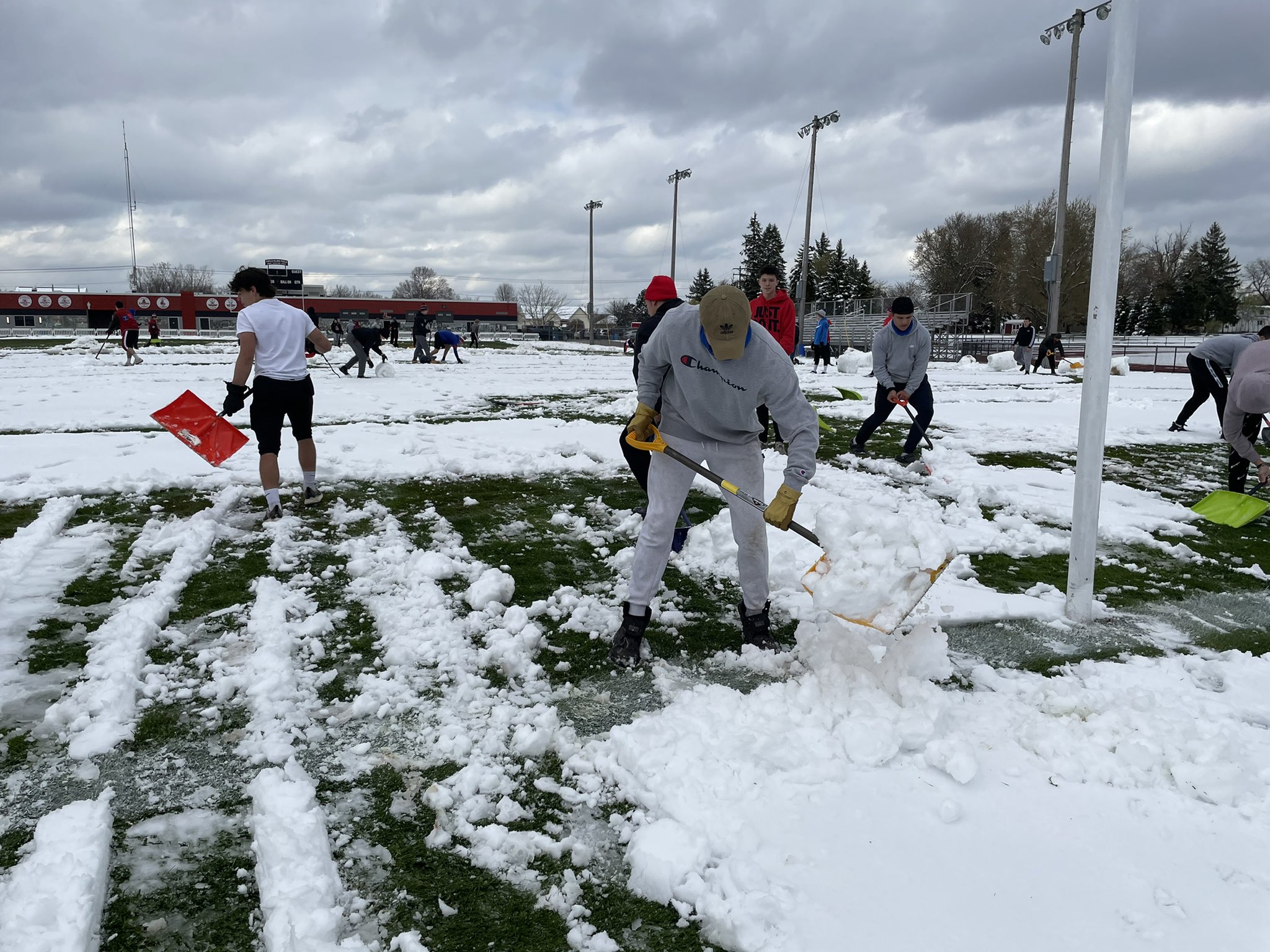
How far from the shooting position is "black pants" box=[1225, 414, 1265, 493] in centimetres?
618

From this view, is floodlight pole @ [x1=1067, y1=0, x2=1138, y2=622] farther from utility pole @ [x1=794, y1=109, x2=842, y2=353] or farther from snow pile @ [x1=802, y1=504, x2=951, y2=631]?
utility pole @ [x1=794, y1=109, x2=842, y2=353]

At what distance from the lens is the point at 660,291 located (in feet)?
16.7

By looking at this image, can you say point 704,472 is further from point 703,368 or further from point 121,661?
point 121,661

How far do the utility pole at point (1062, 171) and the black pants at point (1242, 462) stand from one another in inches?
642

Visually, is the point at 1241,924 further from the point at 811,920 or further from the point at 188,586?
the point at 188,586

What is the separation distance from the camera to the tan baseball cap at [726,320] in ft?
9.94

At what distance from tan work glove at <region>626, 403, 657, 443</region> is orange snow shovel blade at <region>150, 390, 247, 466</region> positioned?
12.9 ft

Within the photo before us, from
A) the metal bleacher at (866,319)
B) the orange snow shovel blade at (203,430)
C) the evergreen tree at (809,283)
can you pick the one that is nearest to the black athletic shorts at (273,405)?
the orange snow shovel blade at (203,430)

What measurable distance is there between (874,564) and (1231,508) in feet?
14.6

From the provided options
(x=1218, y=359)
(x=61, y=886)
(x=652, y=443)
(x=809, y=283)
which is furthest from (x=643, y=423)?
(x=809, y=283)

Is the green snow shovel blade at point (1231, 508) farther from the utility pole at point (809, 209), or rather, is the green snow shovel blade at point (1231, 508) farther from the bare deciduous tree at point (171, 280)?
the bare deciduous tree at point (171, 280)

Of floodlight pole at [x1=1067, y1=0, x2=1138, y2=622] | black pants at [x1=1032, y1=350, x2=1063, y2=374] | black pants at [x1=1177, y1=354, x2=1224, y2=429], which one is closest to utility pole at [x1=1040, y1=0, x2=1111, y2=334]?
black pants at [x1=1032, y1=350, x2=1063, y2=374]

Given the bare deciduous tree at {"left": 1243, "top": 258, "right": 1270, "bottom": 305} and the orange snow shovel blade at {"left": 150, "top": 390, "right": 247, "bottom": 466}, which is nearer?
the orange snow shovel blade at {"left": 150, "top": 390, "right": 247, "bottom": 466}

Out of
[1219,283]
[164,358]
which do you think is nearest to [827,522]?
[164,358]
